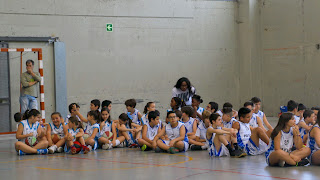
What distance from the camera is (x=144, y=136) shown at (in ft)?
30.7

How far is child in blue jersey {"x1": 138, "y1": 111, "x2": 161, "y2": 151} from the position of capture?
927cm

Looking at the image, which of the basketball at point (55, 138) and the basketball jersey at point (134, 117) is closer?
the basketball at point (55, 138)

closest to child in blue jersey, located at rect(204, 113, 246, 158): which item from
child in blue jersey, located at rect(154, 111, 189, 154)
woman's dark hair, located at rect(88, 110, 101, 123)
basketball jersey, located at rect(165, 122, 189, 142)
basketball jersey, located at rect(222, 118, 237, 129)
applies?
basketball jersey, located at rect(222, 118, 237, 129)

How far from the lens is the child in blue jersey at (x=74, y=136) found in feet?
29.6

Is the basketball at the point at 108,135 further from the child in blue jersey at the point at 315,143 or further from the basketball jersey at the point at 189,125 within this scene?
the child in blue jersey at the point at 315,143

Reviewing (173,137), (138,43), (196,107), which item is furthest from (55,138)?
(138,43)

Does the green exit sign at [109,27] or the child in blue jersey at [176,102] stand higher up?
the green exit sign at [109,27]

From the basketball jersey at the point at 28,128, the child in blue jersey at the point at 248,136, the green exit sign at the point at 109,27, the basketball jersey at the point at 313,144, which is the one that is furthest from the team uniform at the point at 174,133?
the green exit sign at the point at 109,27

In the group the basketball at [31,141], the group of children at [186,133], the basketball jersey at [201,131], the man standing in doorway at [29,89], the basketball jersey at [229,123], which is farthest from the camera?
the man standing in doorway at [29,89]

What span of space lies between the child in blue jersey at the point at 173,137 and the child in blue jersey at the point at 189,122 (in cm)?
42

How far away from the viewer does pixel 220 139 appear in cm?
809

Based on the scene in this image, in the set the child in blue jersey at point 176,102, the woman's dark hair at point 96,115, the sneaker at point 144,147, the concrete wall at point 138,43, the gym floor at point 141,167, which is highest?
the concrete wall at point 138,43

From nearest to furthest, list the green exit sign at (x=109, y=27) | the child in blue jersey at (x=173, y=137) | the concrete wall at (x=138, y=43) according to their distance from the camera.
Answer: the child in blue jersey at (x=173, y=137) → the concrete wall at (x=138, y=43) → the green exit sign at (x=109, y=27)

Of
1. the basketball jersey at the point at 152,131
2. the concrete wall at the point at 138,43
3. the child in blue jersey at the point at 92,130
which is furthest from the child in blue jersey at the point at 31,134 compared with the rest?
the concrete wall at the point at 138,43
